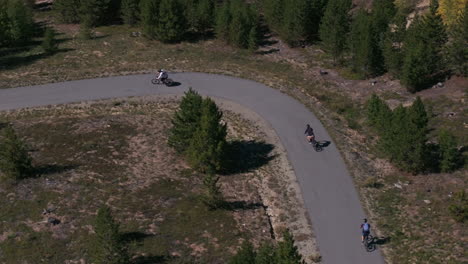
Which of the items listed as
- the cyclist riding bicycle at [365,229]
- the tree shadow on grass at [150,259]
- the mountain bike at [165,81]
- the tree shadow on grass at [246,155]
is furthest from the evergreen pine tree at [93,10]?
the cyclist riding bicycle at [365,229]

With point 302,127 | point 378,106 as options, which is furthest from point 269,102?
point 378,106

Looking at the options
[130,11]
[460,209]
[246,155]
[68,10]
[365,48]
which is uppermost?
[365,48]

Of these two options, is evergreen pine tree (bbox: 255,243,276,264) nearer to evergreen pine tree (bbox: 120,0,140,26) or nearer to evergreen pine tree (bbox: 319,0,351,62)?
evergreen pine tree (bbox: 319,0,351,62)

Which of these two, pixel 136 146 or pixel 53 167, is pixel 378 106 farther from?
Result: pixel 53 167

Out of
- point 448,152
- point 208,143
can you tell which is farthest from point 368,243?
point 208,143

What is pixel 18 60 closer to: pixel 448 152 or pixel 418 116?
pixel 418 116
